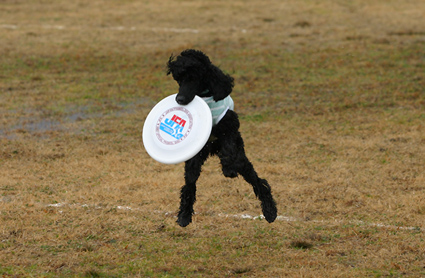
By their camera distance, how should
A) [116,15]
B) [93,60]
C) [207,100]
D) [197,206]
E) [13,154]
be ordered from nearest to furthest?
[207,100]
[197,206]
[13,154]
[93,60]
[116,15]

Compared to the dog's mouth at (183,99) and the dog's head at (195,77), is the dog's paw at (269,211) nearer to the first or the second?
the dog's head at (195,77)

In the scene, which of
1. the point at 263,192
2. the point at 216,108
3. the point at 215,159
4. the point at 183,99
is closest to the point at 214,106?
the point at 216,108

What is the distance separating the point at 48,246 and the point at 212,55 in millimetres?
12119

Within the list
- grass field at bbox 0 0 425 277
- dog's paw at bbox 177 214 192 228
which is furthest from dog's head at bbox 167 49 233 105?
grass field at bbox 0 0 425 277

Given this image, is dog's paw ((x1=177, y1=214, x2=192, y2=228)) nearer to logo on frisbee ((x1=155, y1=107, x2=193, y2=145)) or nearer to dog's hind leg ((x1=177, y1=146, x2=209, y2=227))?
dog's hind leg ((x1=177, y1=146, x2=209, y2=227))

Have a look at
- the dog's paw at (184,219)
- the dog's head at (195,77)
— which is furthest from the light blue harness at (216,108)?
the dog's paw at (184,219)

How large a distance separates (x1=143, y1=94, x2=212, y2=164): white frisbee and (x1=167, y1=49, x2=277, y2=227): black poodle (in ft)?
0.59

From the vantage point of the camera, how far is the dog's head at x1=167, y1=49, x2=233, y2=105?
6.10m

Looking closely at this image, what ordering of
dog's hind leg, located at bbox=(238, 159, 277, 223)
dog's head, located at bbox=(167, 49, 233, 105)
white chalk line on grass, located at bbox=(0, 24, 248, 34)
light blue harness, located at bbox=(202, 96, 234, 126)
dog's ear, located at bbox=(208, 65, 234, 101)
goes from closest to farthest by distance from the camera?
dog's head, located at bbox=(167, 49, 233, 105) < dog's ear, located at bbox=(208, 65, 234, 101) < light blue harness, located at bbox=(202, 96, 234, 126) < dog's hind leg, located at bbox=(238, 159, 277, 223) < white chalk line on grass, located at bbox=(0, 24, 248, 34)

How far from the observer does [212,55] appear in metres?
18.5

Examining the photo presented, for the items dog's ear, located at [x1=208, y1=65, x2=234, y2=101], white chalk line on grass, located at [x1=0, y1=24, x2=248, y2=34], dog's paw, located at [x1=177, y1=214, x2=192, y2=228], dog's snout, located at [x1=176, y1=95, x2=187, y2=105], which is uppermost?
dog's ear, located at [x1=208, y1=65, x2=234, y2=101]

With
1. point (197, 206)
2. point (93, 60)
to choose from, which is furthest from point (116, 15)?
point (197, 206)

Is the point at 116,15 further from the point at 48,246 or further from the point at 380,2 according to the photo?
the point at 48,246

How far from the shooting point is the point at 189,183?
6711 millimetres
